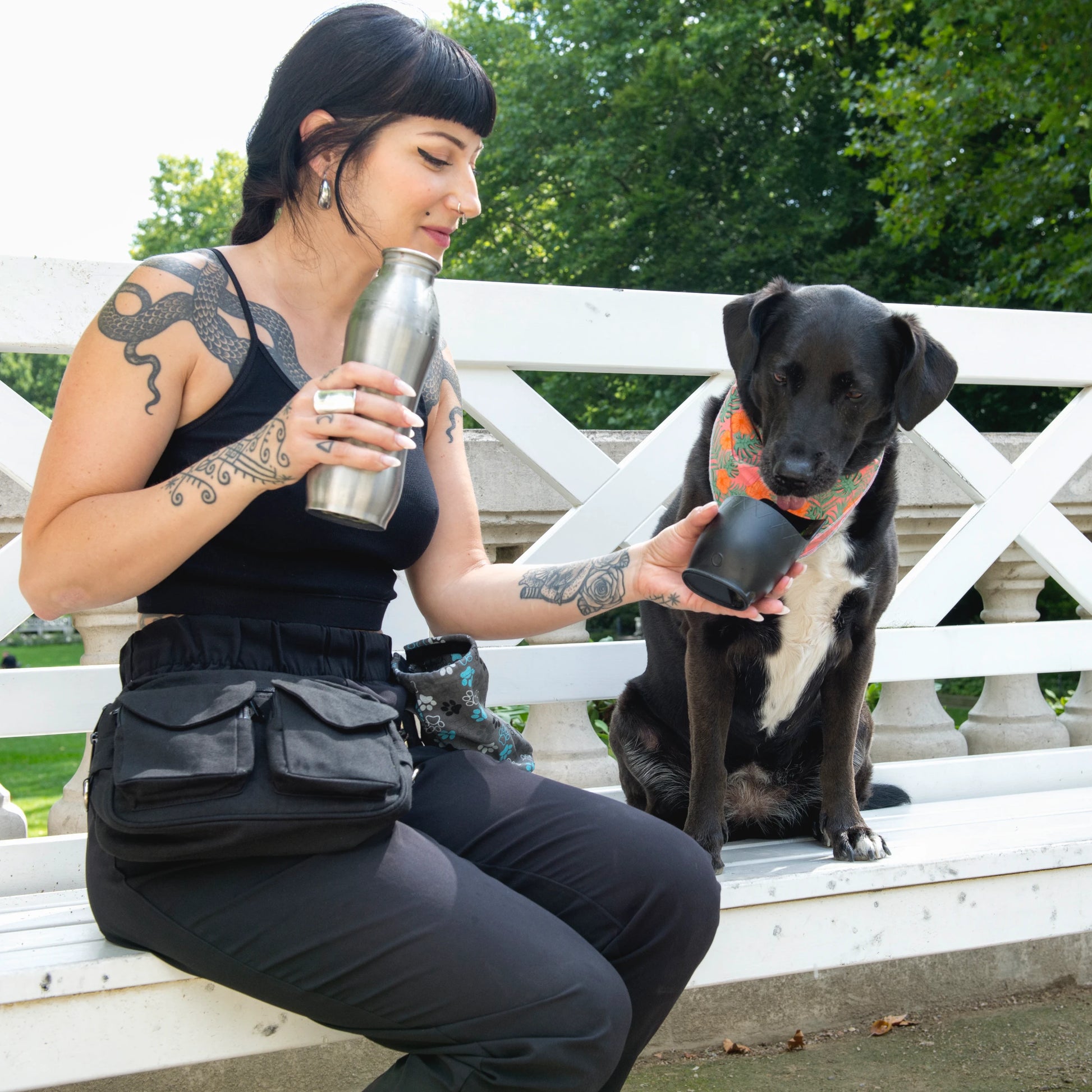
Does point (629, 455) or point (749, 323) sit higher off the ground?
point (749, 323)

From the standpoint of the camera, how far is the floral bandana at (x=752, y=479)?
2.46 meters

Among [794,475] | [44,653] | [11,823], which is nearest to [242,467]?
[794,475]

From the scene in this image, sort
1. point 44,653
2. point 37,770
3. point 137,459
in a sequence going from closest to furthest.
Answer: point 137,459
point 37,770
point 44,653

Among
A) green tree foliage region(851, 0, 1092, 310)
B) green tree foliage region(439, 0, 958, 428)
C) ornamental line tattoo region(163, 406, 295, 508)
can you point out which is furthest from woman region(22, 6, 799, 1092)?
green tree foliage region(439, 0, 958, 428)

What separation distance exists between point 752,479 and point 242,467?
1.25 m

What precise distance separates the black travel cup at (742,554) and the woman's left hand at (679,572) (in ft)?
0.16

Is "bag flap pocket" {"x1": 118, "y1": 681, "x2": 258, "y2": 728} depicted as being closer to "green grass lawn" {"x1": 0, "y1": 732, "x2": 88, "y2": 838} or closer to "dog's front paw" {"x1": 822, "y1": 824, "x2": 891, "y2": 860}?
"dog's front paw" {"x1": 822, "y1": 824, "x2": 891, "y2": 860}

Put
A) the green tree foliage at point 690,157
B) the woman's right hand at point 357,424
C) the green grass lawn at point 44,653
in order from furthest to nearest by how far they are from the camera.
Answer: the green grass lawn at point 44,653 → the green tree foliage at point 690,157 → the woman's right hand at point 357,424

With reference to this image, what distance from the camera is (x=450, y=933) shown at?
1534 millimetres

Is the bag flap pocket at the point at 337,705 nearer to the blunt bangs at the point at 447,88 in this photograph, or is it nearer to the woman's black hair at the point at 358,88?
the woman's black hair at the point at 358,88

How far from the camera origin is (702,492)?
8.62 ft

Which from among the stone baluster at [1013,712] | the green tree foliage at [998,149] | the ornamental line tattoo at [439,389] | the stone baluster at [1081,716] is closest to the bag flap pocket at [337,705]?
the ornamental line tattoo at [439,389]

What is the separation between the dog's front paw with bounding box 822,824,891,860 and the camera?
2.38 metres

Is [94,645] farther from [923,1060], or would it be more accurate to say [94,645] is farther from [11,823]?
[923,1060]
